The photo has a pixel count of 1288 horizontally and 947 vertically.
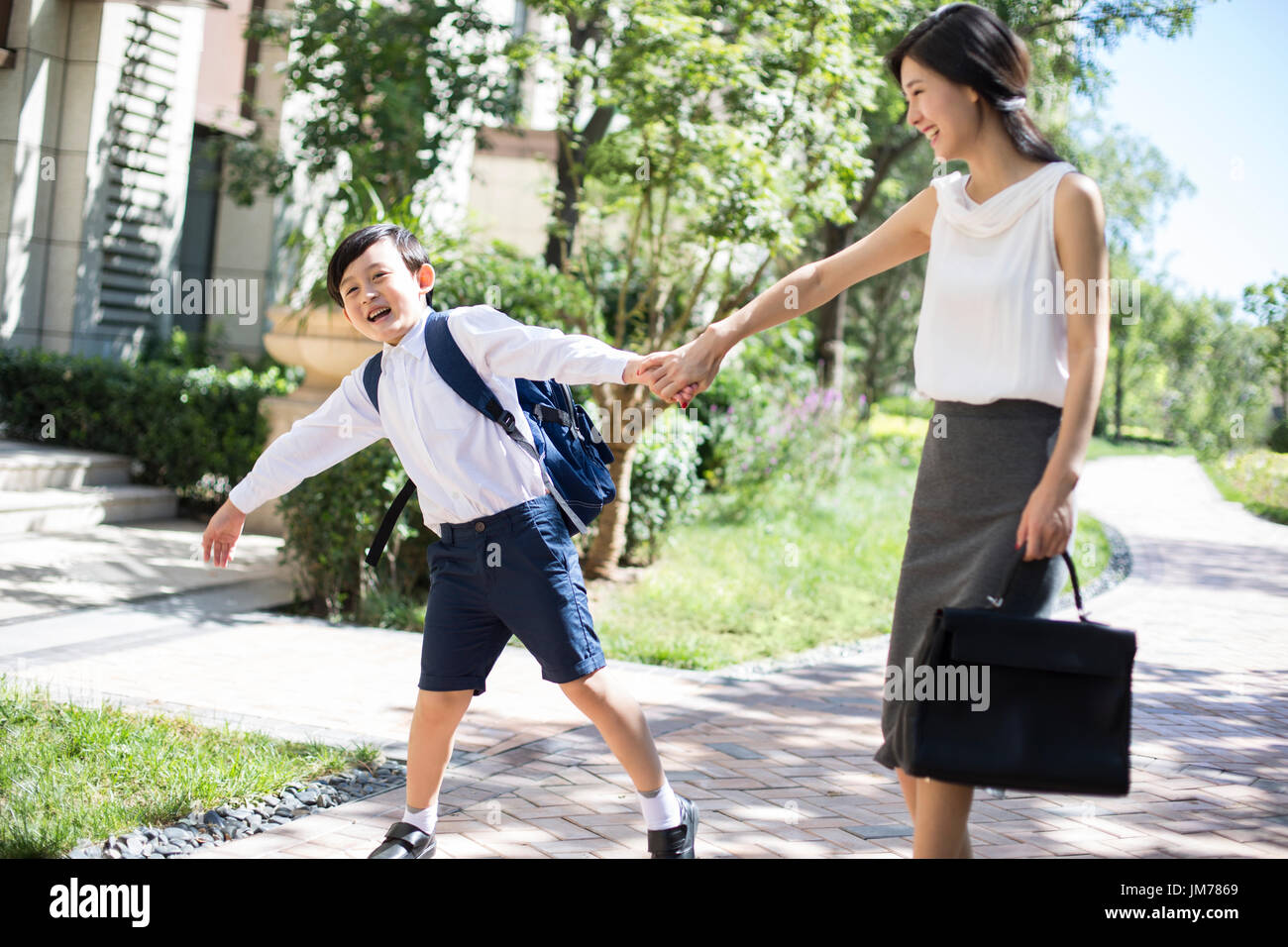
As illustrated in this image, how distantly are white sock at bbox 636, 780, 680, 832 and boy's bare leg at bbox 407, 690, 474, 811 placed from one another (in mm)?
544

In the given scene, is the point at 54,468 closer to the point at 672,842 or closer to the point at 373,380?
the point at 373,380

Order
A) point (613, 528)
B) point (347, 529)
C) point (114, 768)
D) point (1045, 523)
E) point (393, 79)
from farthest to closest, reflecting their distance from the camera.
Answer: point (393, 79) → point (613, 528) → point (347, 529) → point (114, 768) → point (1045, 523)

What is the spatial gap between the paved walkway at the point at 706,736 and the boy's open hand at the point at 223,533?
0.86 meters

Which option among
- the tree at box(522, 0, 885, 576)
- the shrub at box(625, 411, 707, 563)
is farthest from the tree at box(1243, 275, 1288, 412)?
the shrub at box(625, 411, 707, 563)

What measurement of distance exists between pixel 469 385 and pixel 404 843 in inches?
49.2

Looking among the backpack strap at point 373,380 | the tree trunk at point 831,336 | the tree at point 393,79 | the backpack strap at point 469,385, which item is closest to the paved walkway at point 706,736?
the backpack strap at point 469,385

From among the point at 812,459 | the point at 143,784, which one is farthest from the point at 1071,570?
the point at 812,459

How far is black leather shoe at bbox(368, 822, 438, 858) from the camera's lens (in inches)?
126

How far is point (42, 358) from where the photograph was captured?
10203mm

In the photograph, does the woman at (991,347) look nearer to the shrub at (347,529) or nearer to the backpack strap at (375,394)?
the backpack strap at (375,394)

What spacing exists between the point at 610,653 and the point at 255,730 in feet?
7.62

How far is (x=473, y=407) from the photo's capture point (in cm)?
312

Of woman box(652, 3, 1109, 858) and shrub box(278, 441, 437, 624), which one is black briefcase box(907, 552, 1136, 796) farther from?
shrub box(278, 441, 437, 624)

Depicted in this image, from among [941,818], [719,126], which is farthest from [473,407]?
[719,126]
